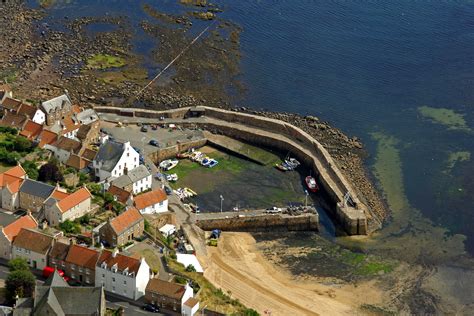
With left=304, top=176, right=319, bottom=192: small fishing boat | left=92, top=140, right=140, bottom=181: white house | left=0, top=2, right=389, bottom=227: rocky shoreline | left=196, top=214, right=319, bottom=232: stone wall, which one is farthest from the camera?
left=0, top=2, right=389, bottom=227: rocky shoreline

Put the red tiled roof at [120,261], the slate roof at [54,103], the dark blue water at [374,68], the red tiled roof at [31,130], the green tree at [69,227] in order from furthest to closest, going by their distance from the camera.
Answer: the dark blue water at [374,68] → the slate roof at [54,103] → the red tiled roof at [31,130] → the green tree at [69,227] → the red tiled roof at [120,261]

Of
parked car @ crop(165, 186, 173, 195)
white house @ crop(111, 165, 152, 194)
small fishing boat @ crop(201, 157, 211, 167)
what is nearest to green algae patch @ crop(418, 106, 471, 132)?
small fishing boat @ crop(201, 157, 211, 167)

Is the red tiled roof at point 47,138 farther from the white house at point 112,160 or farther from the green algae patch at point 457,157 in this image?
the green algae patch at point 457,157

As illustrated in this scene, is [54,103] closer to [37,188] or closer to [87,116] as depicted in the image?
[87,116]

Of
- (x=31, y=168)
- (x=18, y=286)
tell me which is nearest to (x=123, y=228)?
(x=18, y=286)

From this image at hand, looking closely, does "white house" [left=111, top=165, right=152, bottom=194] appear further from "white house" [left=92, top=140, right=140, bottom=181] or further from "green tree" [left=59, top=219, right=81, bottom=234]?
"green tree" [left=59, top=219, right=81, bottom=234]

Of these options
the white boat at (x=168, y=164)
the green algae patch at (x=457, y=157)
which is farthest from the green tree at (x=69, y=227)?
the green algae patch at (x=457, y=157)
